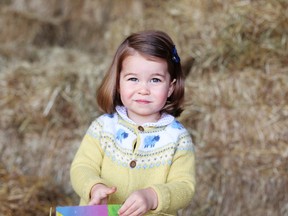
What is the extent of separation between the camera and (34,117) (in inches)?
150

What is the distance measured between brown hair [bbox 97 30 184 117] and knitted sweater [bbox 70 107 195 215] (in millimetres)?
102

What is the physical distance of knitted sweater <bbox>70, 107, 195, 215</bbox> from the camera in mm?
2250

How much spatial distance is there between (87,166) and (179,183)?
0.36 m

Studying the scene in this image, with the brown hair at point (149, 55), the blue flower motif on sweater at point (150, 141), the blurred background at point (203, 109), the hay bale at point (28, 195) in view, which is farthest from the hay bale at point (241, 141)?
the blue flower motif on sweater at point (150, 141)

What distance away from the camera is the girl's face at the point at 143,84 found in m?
2.21

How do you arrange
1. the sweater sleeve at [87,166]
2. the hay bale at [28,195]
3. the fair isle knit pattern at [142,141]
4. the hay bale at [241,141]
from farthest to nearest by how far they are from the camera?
the hay bale at [241,141], the hay bale at [28,195], the fair isle knit pattern at [142,141], the sweater sleeve at [87,166]

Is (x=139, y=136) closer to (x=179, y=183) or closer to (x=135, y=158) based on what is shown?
(x=135, y=158)

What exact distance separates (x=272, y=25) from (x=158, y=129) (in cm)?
177

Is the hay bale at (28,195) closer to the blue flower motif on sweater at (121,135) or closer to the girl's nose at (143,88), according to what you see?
the blue flower motif on sweater at (121,135)

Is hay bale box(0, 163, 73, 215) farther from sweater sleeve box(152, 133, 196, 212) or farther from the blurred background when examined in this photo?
sweater sleeve box(152, 133, 196, 212)

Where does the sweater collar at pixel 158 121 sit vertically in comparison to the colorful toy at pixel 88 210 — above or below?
above

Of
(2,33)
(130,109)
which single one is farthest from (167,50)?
(2,33)

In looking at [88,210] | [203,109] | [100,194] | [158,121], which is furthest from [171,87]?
[203,109]

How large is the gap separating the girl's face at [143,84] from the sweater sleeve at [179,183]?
0.19 m
